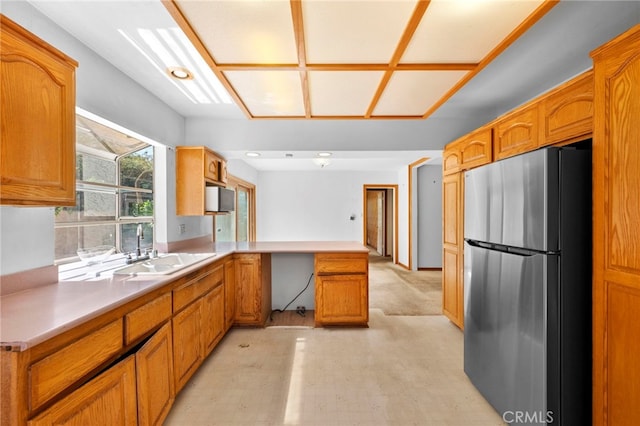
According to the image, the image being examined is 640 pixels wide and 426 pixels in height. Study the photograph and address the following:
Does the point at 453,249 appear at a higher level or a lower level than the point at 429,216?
lower

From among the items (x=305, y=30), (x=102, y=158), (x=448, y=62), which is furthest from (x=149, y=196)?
(x=448, y=62)

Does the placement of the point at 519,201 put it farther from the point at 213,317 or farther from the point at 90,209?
the point at 90,209

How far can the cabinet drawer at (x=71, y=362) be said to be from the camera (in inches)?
37.4

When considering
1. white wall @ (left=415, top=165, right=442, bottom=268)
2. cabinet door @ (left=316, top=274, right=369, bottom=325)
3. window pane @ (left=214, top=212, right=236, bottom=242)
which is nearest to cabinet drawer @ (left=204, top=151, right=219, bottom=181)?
window pane @ (left=214, top=212, right=236, bottom=242)

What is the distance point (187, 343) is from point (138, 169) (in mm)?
1741

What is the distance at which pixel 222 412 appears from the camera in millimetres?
1825

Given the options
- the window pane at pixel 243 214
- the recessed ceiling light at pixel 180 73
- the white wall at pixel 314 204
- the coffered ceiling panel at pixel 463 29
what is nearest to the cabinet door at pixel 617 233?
the coffered ceiling panel at pixel 463 29

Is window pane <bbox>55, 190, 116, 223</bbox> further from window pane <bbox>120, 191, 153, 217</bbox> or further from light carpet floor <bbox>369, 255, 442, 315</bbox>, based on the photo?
light carpet floor <bbox>369, 255, 442, 315</bbox>

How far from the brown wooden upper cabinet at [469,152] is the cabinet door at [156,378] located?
281 centimetres

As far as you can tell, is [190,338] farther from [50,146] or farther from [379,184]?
[379,184]

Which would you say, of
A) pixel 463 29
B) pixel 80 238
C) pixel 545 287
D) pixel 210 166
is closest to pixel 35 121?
pixel 80 238

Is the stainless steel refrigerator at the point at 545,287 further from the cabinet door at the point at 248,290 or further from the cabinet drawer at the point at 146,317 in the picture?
the cabinet door at the point at 248,290

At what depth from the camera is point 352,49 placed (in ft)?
5.51

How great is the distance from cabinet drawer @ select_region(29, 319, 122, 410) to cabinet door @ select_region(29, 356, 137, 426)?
50mm
